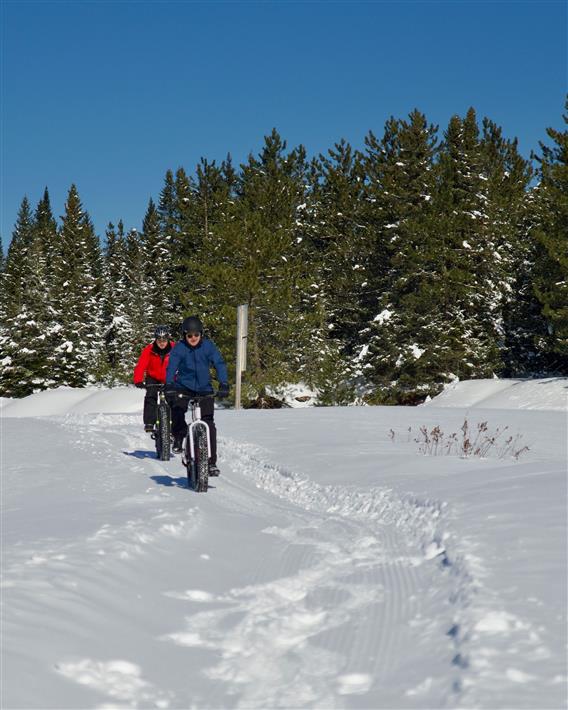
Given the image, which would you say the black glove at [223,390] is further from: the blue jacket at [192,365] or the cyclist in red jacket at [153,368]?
the cyclist in red jacket at [153,368]

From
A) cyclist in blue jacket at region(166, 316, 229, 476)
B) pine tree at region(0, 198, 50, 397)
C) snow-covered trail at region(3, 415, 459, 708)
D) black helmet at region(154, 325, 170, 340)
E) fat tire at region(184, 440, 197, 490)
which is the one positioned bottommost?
snow-covered trail at region(3, 415, 459, 708)

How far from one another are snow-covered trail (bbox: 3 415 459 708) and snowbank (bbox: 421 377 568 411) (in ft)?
65.9

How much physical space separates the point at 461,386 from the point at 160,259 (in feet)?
121

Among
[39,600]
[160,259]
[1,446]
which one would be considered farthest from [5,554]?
[160,259]

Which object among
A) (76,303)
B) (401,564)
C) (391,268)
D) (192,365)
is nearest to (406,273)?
(391,268)

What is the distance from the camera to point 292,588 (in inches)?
198

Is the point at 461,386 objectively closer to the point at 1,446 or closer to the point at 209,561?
the point at 1,446

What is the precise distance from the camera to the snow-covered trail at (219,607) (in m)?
3.44

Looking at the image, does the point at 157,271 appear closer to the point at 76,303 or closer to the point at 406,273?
the point at 76,303

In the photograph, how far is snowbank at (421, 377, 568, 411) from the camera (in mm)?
26953

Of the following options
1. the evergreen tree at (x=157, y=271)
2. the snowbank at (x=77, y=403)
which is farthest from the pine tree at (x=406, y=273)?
the evergreen tree at (x=157, y=271)

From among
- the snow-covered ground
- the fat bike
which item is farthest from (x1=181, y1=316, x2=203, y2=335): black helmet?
the fat bike

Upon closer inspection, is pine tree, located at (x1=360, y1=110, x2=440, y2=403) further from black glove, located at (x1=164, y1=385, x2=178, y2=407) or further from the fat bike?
black glove, located at (x1=164, y1=385, x2=178, y2=407)

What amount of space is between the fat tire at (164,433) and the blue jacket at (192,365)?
2.25 meters
